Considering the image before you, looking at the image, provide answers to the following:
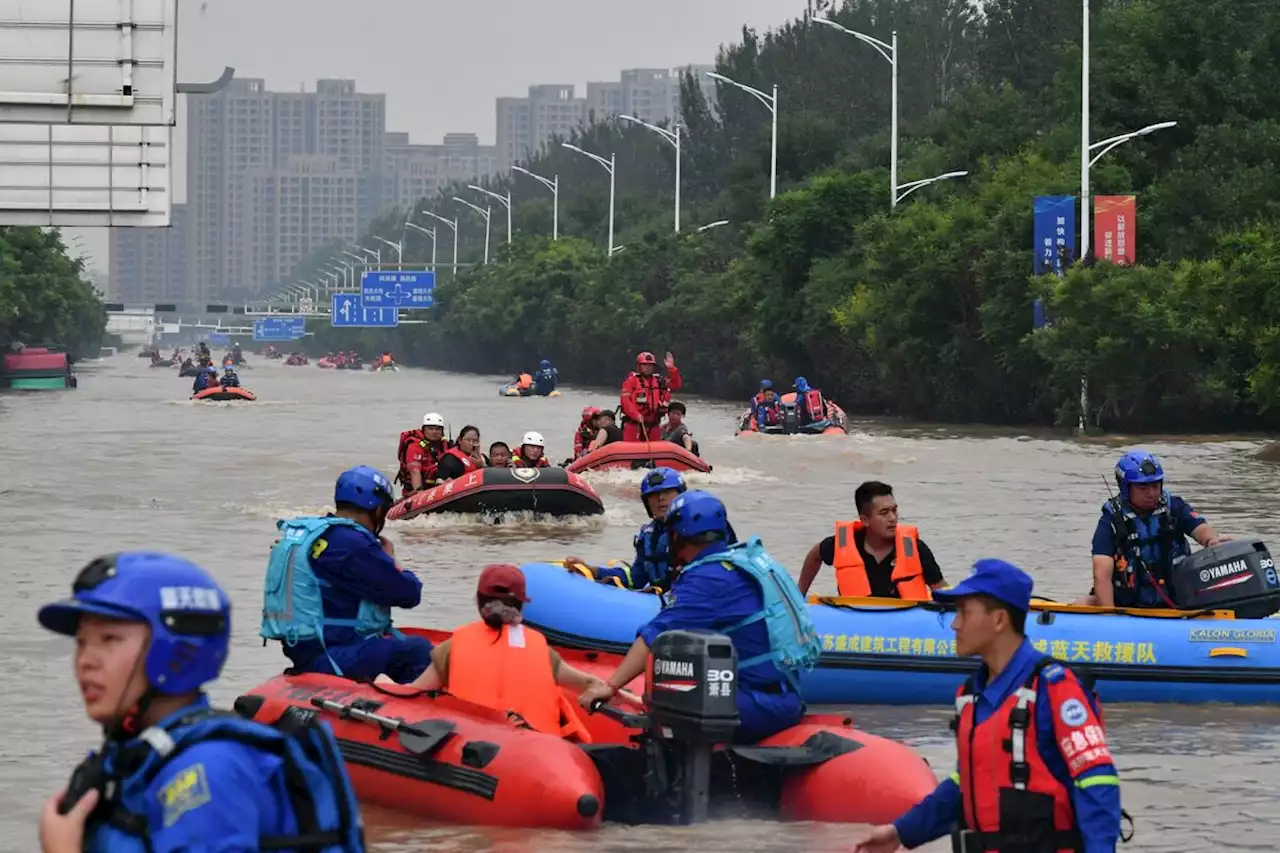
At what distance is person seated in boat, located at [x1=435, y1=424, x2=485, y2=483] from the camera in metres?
23.4

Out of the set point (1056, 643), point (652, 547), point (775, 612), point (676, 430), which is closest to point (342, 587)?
point (775, 612)

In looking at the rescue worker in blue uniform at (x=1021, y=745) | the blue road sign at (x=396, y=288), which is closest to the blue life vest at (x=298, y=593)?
the rescue worker in blue uniform at (x=1021, y=745)

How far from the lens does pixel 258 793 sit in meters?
3.80

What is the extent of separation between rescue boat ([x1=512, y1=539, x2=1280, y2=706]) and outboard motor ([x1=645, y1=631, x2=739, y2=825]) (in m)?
3.53

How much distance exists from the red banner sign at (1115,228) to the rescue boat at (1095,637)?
109 ft

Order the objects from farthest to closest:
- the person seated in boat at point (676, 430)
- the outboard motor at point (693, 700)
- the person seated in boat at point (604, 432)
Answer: the person seated in boat at point (676, 430)
the person seated in boat at point (604, 432)
the outboard motor at point (693, 700)

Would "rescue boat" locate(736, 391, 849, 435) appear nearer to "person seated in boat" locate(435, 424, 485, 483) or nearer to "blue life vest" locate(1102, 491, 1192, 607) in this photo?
"person seated in boat" locate(435, 424, 485, 483)

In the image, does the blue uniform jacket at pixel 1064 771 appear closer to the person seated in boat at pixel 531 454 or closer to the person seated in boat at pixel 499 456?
the person seated in boat at pixel 499 456

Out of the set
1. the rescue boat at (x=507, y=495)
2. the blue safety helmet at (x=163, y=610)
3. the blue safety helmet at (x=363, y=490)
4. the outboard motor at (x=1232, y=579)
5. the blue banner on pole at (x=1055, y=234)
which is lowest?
the rescue boat at (x=507, y=495)

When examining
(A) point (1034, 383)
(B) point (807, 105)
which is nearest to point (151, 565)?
(A) point (1034, 383)

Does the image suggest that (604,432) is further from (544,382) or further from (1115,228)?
(544,382)

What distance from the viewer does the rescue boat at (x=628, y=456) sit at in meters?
29.1

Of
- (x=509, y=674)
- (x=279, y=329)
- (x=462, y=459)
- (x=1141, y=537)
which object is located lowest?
(x=509, y=674)

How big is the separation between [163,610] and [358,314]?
122 meters
